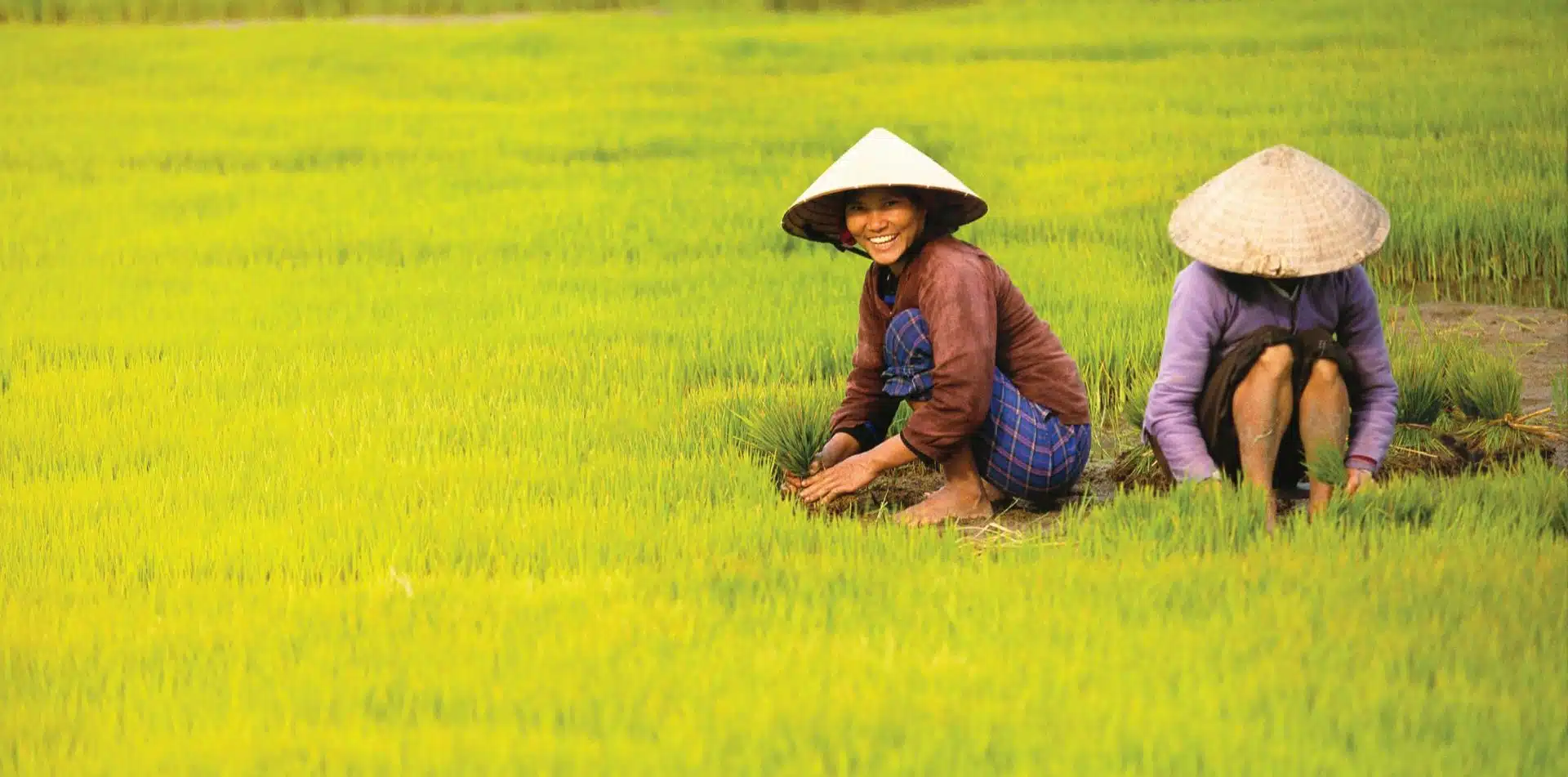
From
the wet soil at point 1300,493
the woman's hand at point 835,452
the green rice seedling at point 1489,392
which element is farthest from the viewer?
the green rice seedling at point 1489,392

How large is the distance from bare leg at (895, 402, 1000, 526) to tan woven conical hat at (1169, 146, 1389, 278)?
2.29ft

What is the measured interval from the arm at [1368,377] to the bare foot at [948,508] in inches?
32.7

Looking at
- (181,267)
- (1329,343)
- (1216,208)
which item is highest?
(1216,208)

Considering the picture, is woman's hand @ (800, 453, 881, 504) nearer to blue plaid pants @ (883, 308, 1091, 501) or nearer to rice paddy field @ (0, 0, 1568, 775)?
rice paddy field @ (0, 0, 1568, 775)

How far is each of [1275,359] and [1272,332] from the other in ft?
0.19

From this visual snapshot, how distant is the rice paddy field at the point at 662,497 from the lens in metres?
2.52

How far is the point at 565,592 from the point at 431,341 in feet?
9.59

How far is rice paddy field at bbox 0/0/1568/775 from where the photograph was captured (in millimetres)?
2523

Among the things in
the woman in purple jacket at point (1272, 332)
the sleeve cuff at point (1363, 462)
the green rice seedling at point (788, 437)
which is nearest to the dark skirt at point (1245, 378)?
the woman in purple jacket at point (1272, 332)

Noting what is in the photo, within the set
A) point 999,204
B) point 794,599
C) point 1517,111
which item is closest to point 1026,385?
point 794,599

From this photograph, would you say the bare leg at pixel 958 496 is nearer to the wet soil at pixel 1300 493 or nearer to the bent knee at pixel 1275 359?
the wet soil at pixel 1300 493

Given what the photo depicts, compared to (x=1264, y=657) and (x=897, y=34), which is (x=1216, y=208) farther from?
(x=897, y=34)

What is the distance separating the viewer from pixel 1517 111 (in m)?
9.48

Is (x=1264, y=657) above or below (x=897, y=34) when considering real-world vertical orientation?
below
